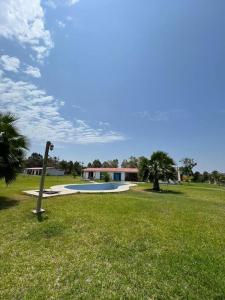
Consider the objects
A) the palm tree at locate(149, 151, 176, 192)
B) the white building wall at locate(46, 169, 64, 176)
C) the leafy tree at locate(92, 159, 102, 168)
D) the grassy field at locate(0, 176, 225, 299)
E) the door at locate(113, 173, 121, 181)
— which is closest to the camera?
the grassy field at locate(0, 176, 225, 299)

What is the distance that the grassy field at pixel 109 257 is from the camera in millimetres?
3660

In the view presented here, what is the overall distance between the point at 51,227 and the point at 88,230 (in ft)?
3.85

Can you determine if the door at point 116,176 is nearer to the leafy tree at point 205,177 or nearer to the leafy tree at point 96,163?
the leafy tree at point 96,163

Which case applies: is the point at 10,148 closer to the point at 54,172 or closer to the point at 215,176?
the point at 54,172

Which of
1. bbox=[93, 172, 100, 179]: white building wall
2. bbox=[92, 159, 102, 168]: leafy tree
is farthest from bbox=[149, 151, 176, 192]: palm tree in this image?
bbox=[92, 159, 102, 168]: leafy tree

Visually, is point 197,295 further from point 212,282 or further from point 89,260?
point 89,260

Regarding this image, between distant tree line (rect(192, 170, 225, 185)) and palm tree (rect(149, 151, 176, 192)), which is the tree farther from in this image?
palm tree (rect(149, 151, 176, 192))

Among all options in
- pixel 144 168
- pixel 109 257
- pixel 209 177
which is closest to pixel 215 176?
pixel 209 177

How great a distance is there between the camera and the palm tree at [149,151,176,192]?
2206 cm

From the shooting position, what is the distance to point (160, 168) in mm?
22312

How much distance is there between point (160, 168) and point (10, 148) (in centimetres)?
1515

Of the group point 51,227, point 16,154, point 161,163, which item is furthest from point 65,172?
point 51,227

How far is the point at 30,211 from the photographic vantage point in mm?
8664

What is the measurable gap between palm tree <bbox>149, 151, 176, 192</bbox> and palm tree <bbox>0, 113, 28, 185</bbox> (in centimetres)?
1377
